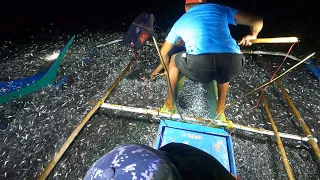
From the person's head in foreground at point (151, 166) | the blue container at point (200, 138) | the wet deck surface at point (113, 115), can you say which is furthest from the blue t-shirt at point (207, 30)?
the person's head in foreground at point (151, 166)

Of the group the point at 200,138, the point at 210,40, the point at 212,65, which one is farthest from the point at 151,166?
the point at 210,40

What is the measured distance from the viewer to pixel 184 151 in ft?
5.54

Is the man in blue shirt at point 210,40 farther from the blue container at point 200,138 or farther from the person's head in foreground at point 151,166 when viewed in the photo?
the person's head in foreground at point 151,166

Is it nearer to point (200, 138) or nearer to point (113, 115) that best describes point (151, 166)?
point (200, 138)

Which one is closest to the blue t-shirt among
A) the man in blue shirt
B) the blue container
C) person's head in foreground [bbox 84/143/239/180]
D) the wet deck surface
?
the man in blue shirt

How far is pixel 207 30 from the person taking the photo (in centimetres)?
266

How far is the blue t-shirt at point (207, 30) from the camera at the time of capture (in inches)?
105

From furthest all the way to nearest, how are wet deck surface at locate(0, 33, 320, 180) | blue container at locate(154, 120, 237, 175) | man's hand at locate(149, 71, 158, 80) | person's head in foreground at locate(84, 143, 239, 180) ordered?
man's hand at locate(149, 71, 158, 80), wet deck surface at locate(0, 33, 320, 180), blue container at locate(154, 120, 237, 175), person's head in foreground at locate(84, 143, 239, 180)

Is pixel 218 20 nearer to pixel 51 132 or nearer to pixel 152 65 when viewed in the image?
pixel 152 65

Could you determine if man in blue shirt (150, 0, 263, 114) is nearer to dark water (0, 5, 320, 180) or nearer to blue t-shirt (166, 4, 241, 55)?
blue t-shirt (166, 4, 241, 55)

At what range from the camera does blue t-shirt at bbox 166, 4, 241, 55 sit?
105 inches

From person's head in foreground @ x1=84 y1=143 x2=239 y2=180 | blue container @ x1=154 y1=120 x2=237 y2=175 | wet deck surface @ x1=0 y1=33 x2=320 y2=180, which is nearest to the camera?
person's head in foreground @ x1=84 y1=143 x2=239 y2=180

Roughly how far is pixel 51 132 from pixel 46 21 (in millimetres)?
5506

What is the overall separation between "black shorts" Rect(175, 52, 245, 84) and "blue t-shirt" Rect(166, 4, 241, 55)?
72 millimetres
